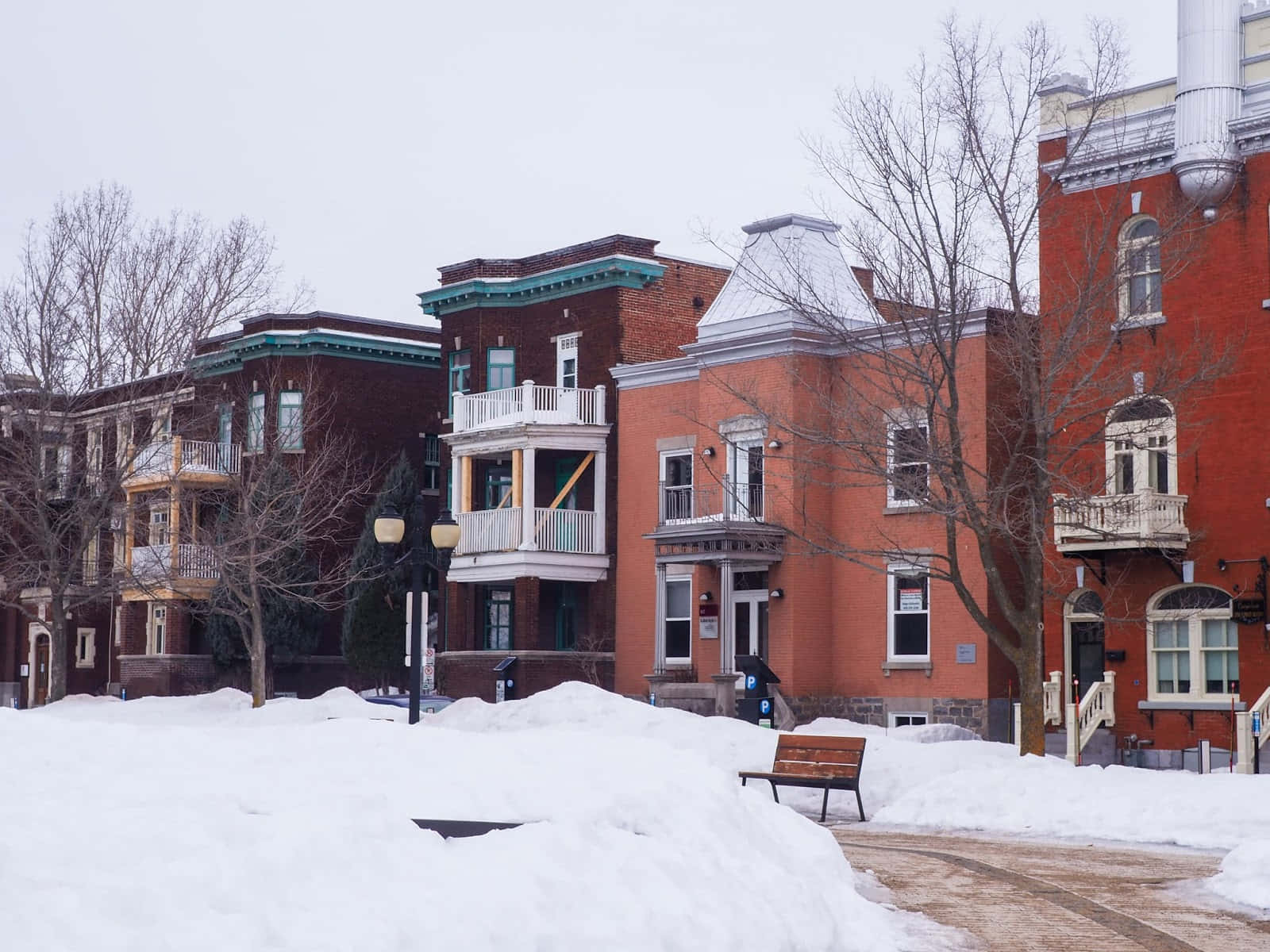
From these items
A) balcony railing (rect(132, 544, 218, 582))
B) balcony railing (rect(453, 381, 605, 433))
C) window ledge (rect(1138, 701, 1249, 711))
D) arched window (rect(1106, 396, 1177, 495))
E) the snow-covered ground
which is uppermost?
balcony railing (rect(453, 381, 605, 433))

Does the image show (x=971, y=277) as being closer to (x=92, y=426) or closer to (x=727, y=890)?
(x=727, y=890)

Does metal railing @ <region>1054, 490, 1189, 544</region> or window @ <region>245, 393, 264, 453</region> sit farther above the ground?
window @ <region>245, 393, 264, 453</region>

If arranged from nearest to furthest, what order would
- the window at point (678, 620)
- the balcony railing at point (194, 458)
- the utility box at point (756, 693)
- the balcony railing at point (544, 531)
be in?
the utility box at point (756, 693) < the window at point (678, 620) < the balcony railing at point (544, 531) < the balcony railing at point (194, 458)

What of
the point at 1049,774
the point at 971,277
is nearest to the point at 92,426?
the point at 971,277

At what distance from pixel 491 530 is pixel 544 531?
60.8 inches

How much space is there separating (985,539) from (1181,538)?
5.51 meters

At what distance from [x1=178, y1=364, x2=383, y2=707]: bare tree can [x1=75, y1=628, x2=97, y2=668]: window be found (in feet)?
31.2

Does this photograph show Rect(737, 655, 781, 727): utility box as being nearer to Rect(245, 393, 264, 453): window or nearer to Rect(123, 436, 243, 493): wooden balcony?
Rect(123, 436, 243, 493): wooden balcony

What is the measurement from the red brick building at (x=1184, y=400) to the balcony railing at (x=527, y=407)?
46.2 ft

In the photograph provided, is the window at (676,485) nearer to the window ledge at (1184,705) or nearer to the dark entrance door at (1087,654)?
the dark entrance door at (1087,654)

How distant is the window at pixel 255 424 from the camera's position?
151ft

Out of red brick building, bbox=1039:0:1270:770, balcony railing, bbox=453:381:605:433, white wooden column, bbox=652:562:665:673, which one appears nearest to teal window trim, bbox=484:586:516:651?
balcony railing, bbox=453:381:605:433

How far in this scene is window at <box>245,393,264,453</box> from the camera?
151 ft

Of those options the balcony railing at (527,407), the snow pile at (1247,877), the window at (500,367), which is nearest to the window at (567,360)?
the balcony railing at (527,407)
